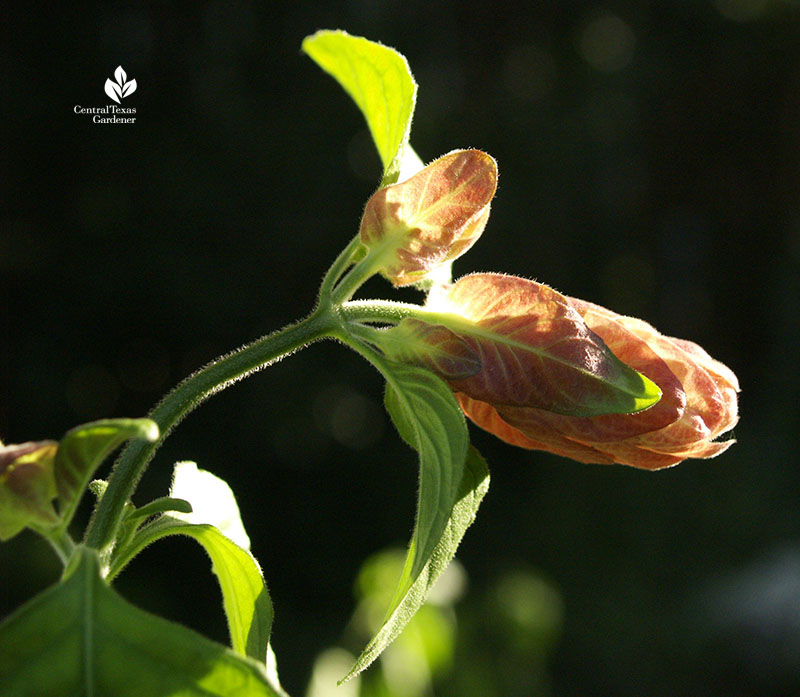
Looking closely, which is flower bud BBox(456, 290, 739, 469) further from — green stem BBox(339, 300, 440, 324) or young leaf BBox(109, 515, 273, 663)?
young leaf BBox(109, 515, 273, 663)

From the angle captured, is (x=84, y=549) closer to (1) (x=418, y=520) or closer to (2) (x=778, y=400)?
(1) (x=418, y=520)

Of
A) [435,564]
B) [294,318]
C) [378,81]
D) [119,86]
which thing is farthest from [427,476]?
[119,86]

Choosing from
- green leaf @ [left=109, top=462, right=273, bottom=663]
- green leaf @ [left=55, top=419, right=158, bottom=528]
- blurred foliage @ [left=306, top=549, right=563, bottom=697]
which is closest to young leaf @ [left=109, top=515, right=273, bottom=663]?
green leaf @ [left=109, top=462, right=273, bottom=663]

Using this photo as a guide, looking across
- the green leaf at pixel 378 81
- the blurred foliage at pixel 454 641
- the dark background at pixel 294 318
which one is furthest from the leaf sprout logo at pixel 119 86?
the green leaf at pixel 378 81

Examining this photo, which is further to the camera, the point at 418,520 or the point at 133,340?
the point at 133,340

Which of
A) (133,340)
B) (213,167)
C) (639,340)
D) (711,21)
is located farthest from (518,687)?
(711,21)
